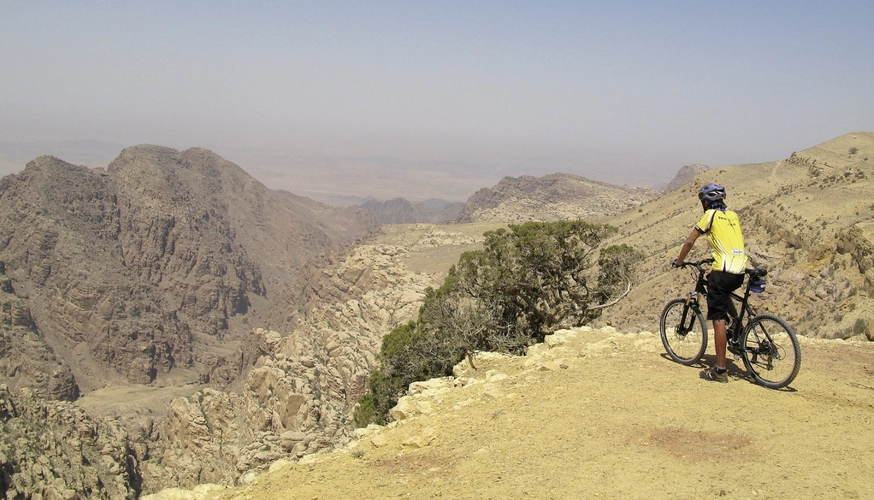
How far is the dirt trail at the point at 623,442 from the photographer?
20.0 feet

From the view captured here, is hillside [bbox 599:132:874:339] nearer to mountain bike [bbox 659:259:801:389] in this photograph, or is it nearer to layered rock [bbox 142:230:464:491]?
mountain bike [bbox 659:259:801:389]

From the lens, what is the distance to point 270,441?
1120 inches

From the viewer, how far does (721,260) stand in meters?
8.07

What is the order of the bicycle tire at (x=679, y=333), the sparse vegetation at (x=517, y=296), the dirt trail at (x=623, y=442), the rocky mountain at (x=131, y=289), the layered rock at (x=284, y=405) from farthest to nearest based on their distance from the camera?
1. the rocky mountain at (x=131, y=289)
2. the layered rock at (x=284, y=405)
3. the sparse vegetation at (x=517, y=296)
4. the bicycle tire at (x=679, y=333)
5. the dirt trail at (x=623, y=442)

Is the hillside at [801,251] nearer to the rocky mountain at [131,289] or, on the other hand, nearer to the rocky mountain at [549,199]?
the rocky mountain at [131,289]

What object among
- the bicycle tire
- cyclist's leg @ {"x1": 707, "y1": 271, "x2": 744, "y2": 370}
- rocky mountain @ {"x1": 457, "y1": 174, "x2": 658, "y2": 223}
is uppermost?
cyclist's leg @ {"x1": 707, "y1": 271, "x2": 744, "y2": 370}

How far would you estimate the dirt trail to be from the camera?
609 cm

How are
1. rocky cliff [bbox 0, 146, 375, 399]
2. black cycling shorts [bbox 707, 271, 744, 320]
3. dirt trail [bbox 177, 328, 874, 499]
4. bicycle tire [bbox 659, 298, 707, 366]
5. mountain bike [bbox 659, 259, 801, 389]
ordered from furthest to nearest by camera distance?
1. rocky cliff [bbox 0, 146, 375, 399]
2. bicycle tire [bbox 659, 298, 707, 366]
3. black cycling shorts [bbox 707, 271, 744, 320]
4. mountain bike [bbox 659, 259, 801, 389]
5. dirt trail [bbox 177, 328, 874, 499]

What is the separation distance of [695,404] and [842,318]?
9.74 m

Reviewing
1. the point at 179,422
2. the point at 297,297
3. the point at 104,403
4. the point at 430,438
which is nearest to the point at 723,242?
the point at 430,438

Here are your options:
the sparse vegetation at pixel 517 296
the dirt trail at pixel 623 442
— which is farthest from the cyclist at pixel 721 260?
the sparse vegetation at pixel 517 296

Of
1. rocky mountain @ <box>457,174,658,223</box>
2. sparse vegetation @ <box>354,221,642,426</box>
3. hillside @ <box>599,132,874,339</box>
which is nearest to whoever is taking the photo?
hillside @ <box>599,132,874,339</box>

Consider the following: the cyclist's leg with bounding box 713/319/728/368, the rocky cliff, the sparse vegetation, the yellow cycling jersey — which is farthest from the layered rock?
the rocky cliff

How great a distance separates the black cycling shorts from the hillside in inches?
209
